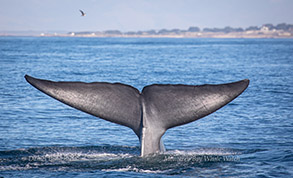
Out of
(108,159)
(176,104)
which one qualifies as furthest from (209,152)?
(176,104)

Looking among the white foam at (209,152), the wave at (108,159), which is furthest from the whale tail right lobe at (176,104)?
the white foam at (209,152)

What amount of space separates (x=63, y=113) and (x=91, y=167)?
25.0 feet

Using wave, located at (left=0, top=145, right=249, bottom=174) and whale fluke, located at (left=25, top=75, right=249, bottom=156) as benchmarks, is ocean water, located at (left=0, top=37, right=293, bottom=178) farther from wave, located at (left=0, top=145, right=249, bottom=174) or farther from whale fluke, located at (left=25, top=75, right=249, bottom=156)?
whale fluke, located at (left=25, top=75, right=249, bottom=156)

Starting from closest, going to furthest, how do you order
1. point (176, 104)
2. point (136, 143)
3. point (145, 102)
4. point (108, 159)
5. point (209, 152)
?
point (176, 104) < point (145, 102) < point (108, 159) < point (209, 152) < point (136, 143)

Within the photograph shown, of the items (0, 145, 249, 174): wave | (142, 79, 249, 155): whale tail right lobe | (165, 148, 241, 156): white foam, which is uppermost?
(142, 79, 249, 155): whale tail right lobe

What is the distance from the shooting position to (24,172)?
7.38m

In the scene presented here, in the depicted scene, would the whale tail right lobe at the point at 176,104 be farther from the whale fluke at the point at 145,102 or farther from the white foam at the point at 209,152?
the white foam at the point at 209,152

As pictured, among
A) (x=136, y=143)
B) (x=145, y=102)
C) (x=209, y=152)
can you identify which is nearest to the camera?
(x=145, y=102)

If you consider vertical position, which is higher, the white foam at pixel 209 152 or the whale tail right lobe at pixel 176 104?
the whale tail right lobe at pixel 176 104

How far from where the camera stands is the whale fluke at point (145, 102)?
634cm

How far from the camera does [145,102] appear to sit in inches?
268

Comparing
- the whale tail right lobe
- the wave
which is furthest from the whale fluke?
the wave

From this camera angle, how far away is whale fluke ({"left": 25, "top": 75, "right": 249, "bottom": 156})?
6.34 metres

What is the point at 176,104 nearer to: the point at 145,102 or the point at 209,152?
the point at 145,102
